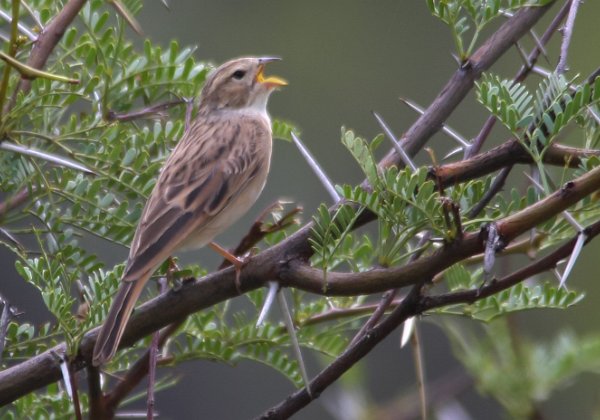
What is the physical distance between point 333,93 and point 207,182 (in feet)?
39.7

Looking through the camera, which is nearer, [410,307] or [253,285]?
[410,307]

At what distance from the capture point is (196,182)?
4348mm

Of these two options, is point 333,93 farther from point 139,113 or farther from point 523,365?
point 523,365

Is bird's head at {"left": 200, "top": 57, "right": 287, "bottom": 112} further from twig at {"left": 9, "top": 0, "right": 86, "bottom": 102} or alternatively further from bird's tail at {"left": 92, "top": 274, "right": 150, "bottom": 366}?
bird's tail at {"left": 92, "top": 274, "right": 150, "bottom": 366}

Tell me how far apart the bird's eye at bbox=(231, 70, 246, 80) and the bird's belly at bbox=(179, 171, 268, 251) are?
3.46 ft

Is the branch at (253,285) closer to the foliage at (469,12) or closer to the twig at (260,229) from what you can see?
the twig at (260,229)

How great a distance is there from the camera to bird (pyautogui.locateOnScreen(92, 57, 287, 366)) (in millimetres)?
3089

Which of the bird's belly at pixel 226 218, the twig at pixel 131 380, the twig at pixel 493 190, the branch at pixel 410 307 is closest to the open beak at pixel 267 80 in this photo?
the bird's belly at pixel 226 218

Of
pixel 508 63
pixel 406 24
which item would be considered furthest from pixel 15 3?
pixel 406 24

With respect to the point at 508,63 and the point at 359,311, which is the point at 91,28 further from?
the point at 508,63

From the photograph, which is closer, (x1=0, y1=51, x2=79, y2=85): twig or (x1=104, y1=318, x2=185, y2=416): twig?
(x1=0, y1=51, x2=79, y2=85): twig

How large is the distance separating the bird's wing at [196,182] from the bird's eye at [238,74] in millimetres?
311

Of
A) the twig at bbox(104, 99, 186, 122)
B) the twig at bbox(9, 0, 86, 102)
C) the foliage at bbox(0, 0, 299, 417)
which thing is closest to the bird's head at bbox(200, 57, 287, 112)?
the foliage at bbox(0, 0, 299, 417)

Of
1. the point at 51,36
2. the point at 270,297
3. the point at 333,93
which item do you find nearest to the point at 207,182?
the point at 51,36
